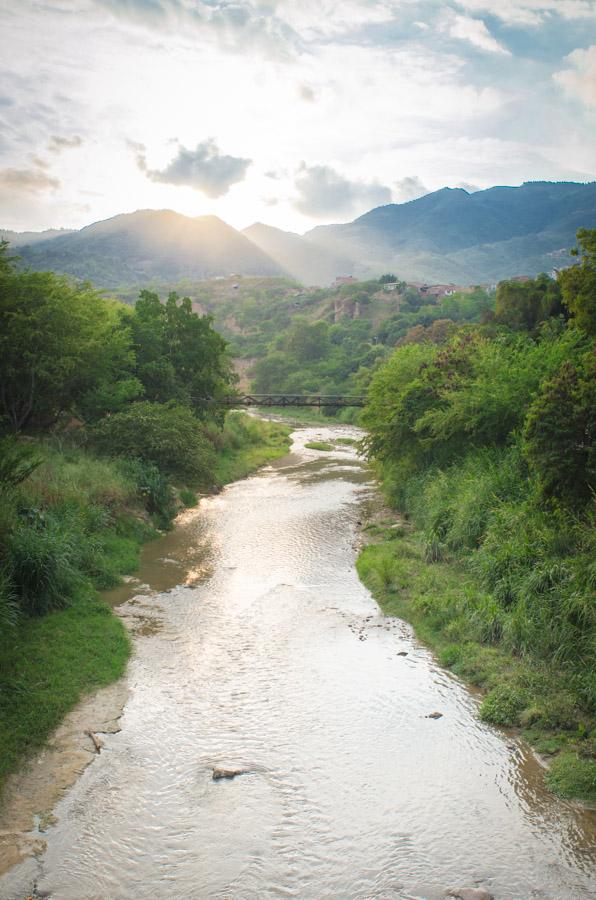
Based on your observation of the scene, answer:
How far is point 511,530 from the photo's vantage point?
620 inches

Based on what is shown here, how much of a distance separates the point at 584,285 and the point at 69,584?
43.2ft

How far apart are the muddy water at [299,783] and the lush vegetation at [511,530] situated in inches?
30.4

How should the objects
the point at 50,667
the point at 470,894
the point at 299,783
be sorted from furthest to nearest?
the point at 50,667, the point at 299,783, the point at 470,894

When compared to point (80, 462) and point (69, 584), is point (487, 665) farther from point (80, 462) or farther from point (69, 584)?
point (80, 462)

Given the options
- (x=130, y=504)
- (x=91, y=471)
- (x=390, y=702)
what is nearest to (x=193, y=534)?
(x=130, y=504)

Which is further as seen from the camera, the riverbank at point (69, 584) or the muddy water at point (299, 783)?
the riverbank at point (69, 584)

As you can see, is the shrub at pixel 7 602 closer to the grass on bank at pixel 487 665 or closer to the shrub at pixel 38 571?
the shrub at pixel 38 571

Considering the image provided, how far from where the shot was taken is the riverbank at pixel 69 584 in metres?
10.7

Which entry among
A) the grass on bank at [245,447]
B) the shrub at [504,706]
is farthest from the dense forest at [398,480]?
the grass on bank at [245,447]

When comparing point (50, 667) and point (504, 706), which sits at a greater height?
point (50, 667)

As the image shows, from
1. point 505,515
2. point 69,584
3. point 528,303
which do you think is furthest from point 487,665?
point 528,303

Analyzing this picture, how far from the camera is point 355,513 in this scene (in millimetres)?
26953

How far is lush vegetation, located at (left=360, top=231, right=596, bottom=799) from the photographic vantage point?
11.1m

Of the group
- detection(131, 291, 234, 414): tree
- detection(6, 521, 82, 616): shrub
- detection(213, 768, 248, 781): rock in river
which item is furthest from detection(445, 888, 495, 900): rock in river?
detection(131, 291, 234, 414): tree
